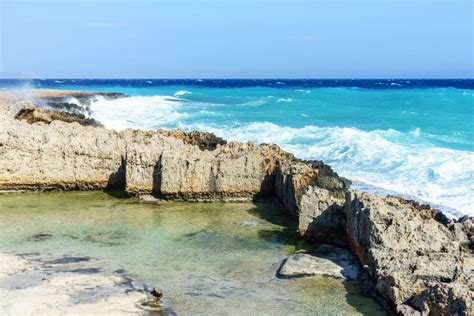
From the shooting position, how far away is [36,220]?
10.7m

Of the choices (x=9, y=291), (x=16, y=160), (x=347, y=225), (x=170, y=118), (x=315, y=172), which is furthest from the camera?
(x=170, y=118)

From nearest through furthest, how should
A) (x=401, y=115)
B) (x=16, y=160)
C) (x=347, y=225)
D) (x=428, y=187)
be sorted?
(x=347, y=225) < (x=16, y=160) < (x=428, y=187) < (x=401, y=115)

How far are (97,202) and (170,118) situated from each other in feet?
73.1

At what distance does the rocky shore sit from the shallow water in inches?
15.5

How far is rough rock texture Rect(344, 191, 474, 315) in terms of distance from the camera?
20.6 ft

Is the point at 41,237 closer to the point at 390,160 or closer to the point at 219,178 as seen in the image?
the point at 219,178

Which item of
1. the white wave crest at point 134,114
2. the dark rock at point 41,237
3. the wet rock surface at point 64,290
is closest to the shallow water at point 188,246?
the dark rock at point 41,237

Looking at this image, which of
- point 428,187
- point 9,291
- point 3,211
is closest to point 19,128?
point 3,211

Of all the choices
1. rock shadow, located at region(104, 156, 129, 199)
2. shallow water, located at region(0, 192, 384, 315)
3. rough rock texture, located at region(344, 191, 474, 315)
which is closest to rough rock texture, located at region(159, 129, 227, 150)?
rock shadow, located at region(104, 156, 129, 199)

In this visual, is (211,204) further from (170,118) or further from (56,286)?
(170,118)

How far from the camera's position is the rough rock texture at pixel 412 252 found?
248 inches

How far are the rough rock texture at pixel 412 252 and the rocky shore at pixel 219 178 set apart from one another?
19mm

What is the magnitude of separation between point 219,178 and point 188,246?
3131 millimetres

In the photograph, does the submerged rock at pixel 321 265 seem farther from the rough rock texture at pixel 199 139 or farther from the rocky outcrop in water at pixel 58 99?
the rocky outcrop in water at pixel 58 99
